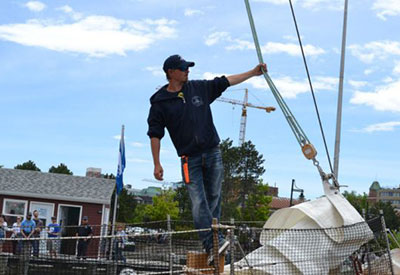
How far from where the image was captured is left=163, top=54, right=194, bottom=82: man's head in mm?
5844

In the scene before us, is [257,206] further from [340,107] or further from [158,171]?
[158,171]

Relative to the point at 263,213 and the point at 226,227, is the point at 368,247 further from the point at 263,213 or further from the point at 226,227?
the point at 263,213

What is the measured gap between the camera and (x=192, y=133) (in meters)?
5.66

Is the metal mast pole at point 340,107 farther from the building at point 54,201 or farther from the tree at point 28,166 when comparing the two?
the tree at point 28,166

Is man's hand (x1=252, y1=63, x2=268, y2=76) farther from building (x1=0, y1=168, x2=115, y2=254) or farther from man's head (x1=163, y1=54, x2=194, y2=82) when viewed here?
building (x1=0, y1=168, x2=115, y2=254)

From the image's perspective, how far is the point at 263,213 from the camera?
189 ft

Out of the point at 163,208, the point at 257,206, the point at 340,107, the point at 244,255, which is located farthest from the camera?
the point at 163,208

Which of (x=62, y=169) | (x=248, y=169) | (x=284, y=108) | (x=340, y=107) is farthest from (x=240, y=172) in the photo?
(x=284, y=108)

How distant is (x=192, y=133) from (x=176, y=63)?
71cm

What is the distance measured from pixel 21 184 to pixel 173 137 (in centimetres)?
2621

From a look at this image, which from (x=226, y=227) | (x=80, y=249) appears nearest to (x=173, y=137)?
(x=226, y=227)

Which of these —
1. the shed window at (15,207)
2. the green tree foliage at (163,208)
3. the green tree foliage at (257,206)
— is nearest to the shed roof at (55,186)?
the shed window at (15,207)

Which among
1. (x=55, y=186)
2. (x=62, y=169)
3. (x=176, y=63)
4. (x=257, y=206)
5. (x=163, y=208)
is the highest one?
(x=62, y=169)

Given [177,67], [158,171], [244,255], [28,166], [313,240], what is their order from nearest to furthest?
[244,255] → [313,240] → [158,171] → [177,67] → [28,166]
